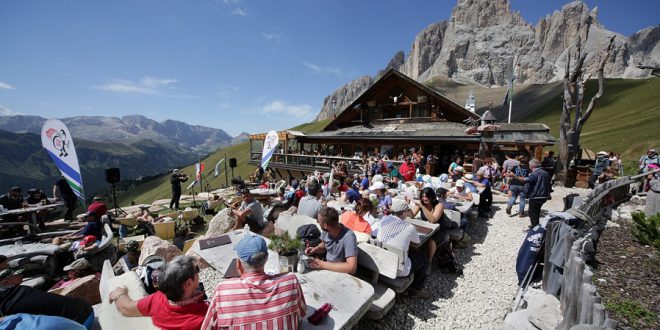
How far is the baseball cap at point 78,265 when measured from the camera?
5.10m

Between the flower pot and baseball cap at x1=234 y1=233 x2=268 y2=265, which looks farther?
the flower pot

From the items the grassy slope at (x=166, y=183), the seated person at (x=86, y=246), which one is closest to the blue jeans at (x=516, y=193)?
the seated person at (x=86, y=246)

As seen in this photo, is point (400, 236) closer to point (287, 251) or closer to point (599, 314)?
point (287, 251)

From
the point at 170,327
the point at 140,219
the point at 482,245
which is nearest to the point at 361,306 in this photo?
the point at 170,327

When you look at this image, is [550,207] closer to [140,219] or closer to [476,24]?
[140,219]

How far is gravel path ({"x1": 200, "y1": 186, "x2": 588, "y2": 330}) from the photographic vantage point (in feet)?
12.8

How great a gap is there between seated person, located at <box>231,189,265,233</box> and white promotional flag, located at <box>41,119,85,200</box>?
15.5 ft

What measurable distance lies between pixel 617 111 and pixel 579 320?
185ft

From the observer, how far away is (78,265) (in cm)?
→ 519

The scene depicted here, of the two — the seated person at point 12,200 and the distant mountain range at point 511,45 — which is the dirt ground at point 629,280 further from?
the distant mountain range at point 511,45

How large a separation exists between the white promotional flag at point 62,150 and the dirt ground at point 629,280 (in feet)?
37.7

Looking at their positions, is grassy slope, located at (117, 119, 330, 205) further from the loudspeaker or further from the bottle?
the bottle

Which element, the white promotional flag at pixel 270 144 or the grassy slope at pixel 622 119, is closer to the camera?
the white promotional flag at pixel 270 144

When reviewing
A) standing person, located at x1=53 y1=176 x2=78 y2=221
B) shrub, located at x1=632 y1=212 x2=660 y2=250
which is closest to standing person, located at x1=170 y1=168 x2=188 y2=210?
standing person, located at x1=53 y1=176 x2=78 y2=221
